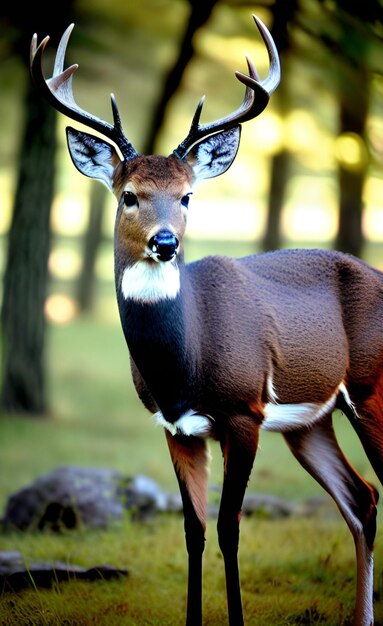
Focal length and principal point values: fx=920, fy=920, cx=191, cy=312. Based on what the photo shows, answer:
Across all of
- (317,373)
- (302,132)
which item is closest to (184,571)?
(317,373)

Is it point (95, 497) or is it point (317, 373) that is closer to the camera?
point (317, 373)

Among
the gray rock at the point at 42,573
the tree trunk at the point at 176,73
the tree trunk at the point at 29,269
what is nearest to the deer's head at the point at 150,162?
the gray rock at the point at 42,573

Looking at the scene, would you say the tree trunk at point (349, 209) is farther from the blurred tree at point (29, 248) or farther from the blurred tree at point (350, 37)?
the blurred tree at point (29, 248)

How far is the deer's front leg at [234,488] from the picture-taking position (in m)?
4.05

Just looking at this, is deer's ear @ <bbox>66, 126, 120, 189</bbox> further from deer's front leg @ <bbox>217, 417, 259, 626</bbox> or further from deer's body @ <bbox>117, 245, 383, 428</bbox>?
deer's front leg @ <bbox>217, 417, 259, 626</bbox>

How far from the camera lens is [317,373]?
4379mm

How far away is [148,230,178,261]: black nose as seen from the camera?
3.69m

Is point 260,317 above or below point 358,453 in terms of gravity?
above

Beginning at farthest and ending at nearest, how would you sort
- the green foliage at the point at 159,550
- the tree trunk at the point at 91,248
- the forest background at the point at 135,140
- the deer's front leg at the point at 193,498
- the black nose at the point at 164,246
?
the tree trunk at the point at 91,248
the forest background at the point at 135,140
the green foliage at the point at 159,550
the deer's front leg at the point at 193,498
the black nose at the point at 164,246

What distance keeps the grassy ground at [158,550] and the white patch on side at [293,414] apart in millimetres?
1033

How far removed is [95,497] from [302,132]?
10.9 metres

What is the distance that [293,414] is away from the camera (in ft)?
14.4

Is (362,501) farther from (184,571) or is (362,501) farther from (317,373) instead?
(184,571)

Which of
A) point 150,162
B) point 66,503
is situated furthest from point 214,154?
point 66,503
